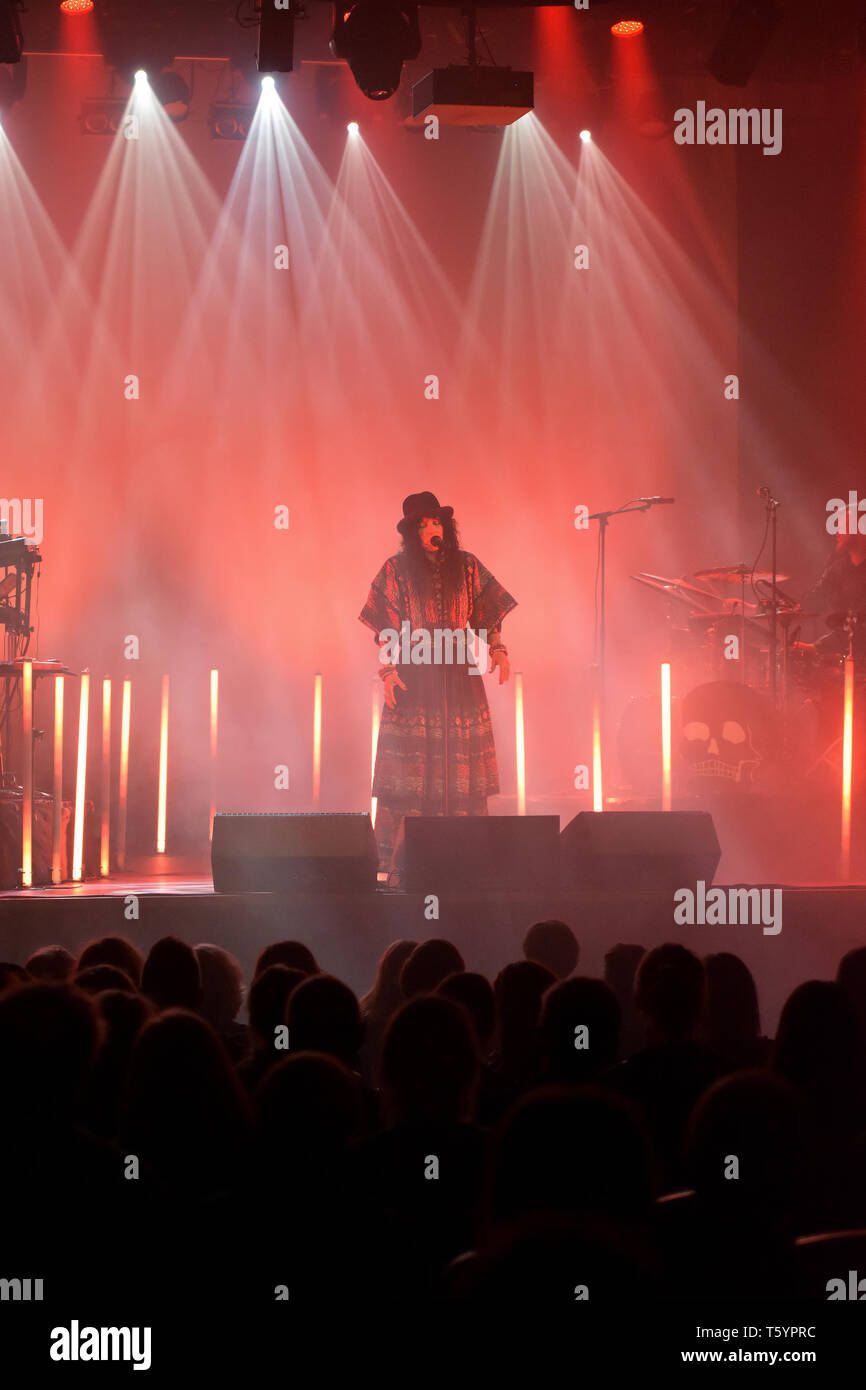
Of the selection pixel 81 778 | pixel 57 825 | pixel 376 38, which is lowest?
pixel 57 825

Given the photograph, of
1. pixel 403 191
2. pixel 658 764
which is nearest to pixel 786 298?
pixel 403 191

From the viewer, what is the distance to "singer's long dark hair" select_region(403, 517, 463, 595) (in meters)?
5.86

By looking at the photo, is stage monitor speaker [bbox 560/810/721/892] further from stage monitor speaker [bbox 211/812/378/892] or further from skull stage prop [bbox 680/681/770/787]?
skull stage prop [bbox 680/681/770/787]

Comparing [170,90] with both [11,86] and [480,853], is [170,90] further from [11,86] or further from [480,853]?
[480,853]

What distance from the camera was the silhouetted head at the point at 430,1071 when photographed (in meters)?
1.89

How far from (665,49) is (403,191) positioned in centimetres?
214

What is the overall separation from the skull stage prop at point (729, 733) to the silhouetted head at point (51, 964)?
4.08 metres

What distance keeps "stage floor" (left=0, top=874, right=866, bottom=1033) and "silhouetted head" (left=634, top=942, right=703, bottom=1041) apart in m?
1.71

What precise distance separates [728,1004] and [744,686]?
161 inches

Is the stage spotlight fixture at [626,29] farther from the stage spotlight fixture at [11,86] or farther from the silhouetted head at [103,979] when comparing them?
the silhouetted head at [103,979]

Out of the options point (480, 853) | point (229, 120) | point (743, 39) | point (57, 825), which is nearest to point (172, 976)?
point (480, 853)

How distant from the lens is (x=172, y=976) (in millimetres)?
3020

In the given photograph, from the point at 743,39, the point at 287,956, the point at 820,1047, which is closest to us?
the point at 820,1047

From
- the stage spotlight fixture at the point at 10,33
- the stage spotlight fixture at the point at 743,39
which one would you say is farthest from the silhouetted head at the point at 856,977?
the stage spotlight fixture at the point at 10,33
